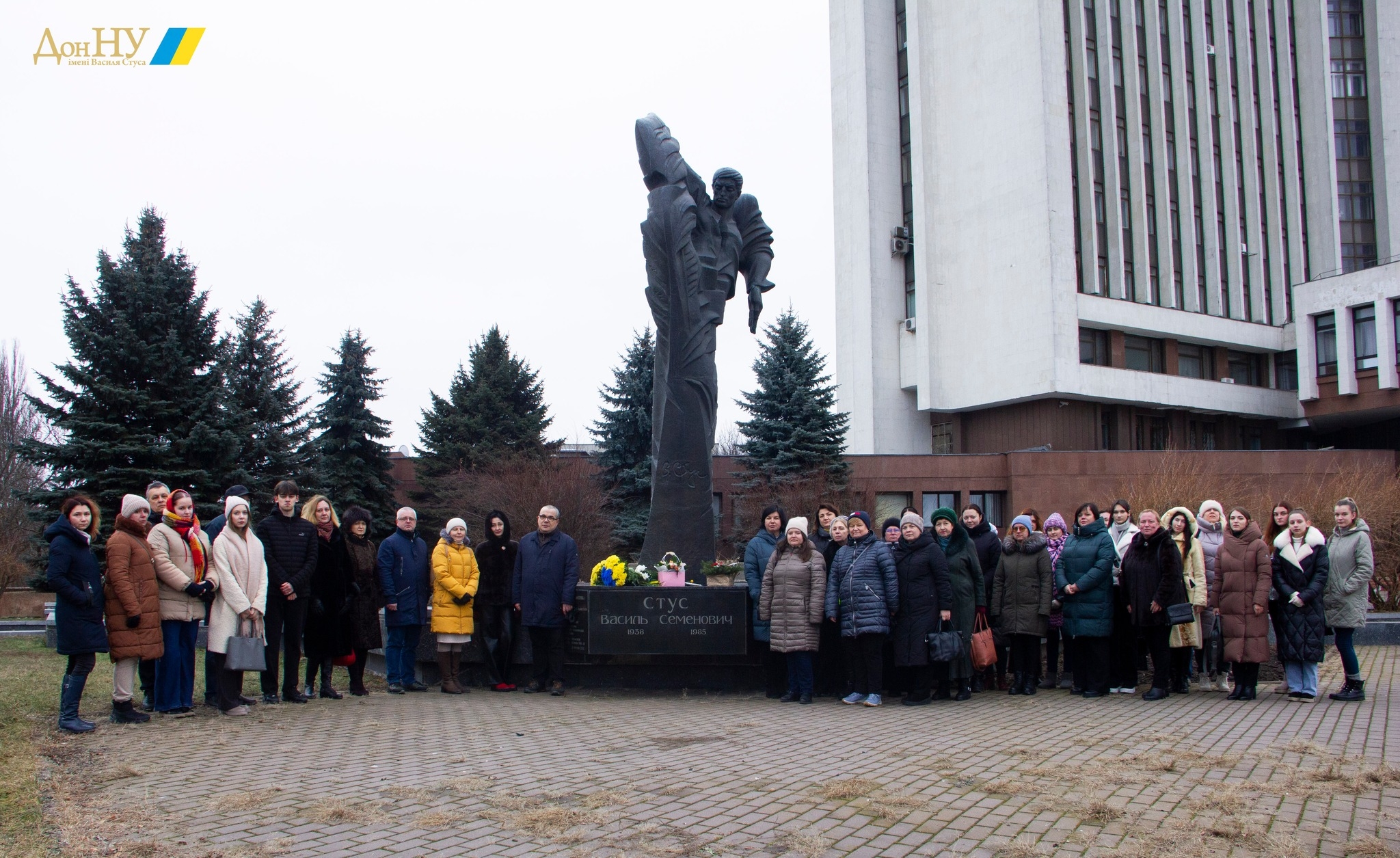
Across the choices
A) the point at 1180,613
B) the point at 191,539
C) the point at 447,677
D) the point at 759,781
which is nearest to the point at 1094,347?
the point at 1180,613

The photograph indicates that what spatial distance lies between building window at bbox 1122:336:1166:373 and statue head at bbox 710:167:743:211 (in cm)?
3593

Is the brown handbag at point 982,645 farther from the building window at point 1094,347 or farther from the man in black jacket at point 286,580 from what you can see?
the building window at point 1094,347

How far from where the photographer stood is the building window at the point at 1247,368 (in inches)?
1833

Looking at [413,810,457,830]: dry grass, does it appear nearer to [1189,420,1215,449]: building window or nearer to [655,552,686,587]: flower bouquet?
[655,552,686,587]: flower bouquet

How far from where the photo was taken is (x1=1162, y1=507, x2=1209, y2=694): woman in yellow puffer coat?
9.42 meters

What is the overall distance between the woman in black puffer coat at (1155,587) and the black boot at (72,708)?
27.4 ft

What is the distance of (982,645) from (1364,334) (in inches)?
1555

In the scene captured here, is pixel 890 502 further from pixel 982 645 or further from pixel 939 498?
pixel 982 645

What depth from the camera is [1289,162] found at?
162 feet

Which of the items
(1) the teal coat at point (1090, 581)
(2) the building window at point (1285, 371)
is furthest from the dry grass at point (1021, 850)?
(2) the building window at point (1285, 371)

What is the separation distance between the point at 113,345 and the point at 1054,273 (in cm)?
3199

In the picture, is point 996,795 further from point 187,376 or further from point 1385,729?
point 187,376

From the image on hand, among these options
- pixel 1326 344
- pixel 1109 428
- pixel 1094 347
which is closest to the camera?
pixel 1094 347

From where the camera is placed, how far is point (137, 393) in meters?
22.7
